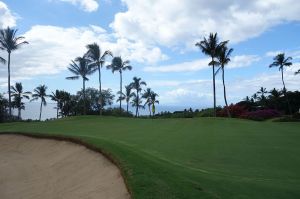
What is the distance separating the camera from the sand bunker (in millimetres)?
11062

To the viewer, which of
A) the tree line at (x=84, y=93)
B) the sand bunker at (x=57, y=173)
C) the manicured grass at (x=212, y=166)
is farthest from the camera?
the tree line at (x=84, y=93)

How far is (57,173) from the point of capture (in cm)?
1581

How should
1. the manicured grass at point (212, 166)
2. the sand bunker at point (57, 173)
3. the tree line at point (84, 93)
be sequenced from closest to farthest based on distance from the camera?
the manicured grass at point (212, 166) < the sand bunker at point (57, 173) < the tree line at point (84, 93)

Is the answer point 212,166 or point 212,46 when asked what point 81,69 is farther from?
point 212,166

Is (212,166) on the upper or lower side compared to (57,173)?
upper

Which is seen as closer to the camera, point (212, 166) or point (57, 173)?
point (212, 166)

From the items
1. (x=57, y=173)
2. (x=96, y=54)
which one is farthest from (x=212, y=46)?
(x=57, y=173)

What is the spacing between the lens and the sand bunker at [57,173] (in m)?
11.1

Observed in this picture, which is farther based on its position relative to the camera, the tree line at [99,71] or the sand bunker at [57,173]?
the tree line at [99,71]

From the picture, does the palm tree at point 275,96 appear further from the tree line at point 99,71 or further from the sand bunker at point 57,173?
the sand bunker at point 57,173

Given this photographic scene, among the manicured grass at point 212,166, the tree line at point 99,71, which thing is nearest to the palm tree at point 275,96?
the tree line at point 99,71

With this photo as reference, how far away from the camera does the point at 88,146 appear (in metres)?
17.4

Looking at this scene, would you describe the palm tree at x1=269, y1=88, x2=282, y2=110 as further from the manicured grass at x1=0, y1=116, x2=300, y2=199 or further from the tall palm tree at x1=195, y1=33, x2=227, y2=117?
the manicured grass at x1=0, y1=116, x2=300, y2=199

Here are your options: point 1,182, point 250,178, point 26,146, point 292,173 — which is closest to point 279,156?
point 292,173
